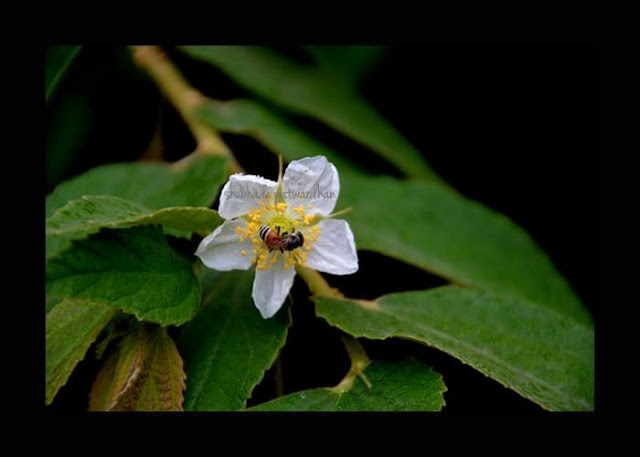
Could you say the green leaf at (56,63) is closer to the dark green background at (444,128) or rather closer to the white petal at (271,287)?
the dark green background at (444,128)

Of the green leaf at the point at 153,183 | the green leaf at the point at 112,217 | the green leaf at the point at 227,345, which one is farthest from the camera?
the green leaf at the point at 153,183

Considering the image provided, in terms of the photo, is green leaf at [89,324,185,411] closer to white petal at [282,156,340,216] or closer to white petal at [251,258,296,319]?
white petal at [251,258,296,319]

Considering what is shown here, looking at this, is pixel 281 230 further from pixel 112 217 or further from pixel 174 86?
pixel 174 86

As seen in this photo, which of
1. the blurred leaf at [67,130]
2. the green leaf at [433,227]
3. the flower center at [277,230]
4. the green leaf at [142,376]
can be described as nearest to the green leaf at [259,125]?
the green leaf at [433,227]

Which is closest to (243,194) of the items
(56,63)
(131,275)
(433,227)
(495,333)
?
(131,275)

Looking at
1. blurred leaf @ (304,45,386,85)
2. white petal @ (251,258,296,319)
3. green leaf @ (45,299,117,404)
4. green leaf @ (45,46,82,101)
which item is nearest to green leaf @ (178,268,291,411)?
white petal @ (251,258,296,319)

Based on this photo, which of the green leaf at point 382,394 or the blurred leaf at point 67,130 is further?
the blurred leaf at point 67,130

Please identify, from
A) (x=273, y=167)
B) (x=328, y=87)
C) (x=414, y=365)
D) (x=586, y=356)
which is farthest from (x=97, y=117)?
(x=586, y=356)
